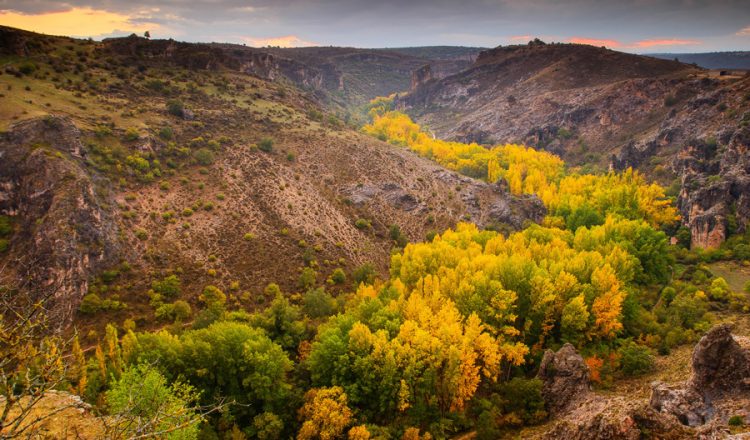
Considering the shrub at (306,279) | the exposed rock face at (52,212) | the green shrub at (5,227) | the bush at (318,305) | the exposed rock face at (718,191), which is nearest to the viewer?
the bush at (318,305)

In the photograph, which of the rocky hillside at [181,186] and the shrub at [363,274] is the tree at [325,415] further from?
the shrub at [363,274]

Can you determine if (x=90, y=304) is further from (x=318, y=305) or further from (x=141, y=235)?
(x=318, y=305)

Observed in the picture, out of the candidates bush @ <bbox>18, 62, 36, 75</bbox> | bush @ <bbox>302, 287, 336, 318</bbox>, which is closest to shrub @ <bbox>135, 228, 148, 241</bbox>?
bush @ <bbox>302, 287, 336, 318</bbox>

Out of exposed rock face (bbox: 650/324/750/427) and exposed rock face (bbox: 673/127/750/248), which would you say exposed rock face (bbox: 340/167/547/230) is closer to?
exposed rock face (bbox: 673/127/750/248)

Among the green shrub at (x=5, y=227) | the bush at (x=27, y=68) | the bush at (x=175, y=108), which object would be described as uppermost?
the bush at (x=27, y=68)

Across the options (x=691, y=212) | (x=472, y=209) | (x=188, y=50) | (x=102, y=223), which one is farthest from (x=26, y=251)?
(x=691, y=212)

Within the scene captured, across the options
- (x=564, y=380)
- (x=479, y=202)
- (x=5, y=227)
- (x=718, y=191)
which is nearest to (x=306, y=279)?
(x=5, y=227)

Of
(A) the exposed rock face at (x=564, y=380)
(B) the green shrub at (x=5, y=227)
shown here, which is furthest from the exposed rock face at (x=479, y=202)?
(A) the exposed rock face at (x=564, y=380)
